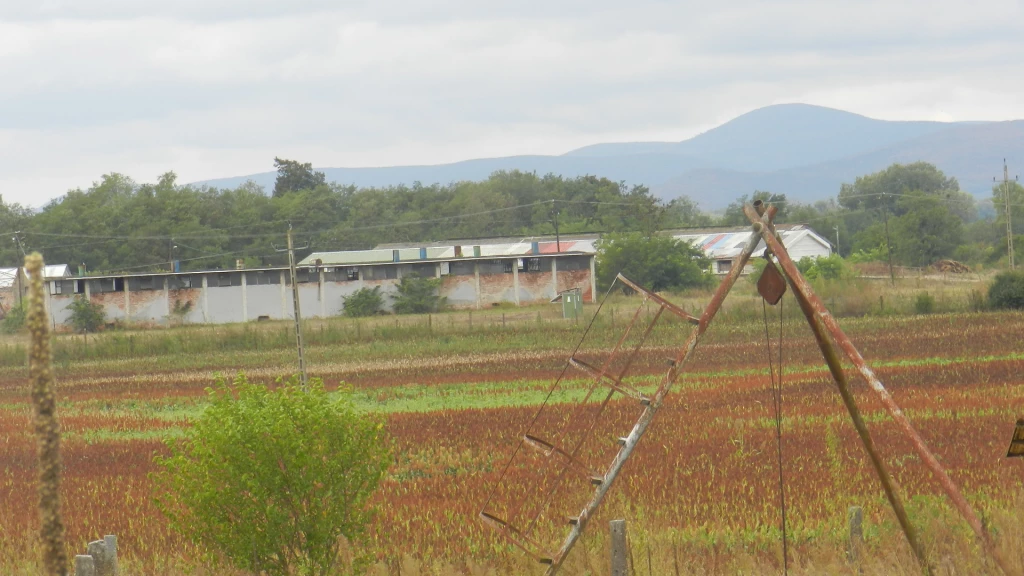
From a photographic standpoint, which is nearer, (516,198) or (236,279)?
(236,279)

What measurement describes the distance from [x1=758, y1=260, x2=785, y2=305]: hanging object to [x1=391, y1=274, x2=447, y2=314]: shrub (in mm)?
60726

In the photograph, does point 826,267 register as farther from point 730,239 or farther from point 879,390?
point 879,390

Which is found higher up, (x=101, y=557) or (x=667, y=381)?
(x=667, y=381)

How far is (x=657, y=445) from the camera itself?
18.7 meters

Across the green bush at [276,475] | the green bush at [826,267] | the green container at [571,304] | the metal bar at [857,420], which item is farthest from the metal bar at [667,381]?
the green bush at [826,267]

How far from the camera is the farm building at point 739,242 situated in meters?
89.2

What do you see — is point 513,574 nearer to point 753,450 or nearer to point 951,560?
point 951,560

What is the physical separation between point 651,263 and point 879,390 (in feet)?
211

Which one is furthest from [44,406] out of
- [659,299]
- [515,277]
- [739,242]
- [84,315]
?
[739,242]

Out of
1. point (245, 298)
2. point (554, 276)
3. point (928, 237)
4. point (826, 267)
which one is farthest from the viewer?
point (928, 237)

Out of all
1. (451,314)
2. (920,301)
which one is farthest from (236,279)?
(920,301)

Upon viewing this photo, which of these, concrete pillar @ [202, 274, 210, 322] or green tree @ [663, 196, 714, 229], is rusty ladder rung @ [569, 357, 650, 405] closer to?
concrete pillar @ [202, 274, 210, 322]

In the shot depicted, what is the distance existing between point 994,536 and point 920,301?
42.6 meters

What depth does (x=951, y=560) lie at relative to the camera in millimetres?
9352
